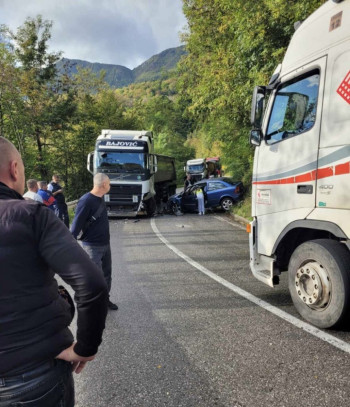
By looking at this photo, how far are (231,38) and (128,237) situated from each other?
8.70m

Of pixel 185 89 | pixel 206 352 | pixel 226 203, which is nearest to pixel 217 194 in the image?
pixel 226 203

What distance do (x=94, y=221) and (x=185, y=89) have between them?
56.2 feet

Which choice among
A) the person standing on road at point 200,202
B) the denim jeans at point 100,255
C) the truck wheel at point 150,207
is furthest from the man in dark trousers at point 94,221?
the person standing on road at point 200,202

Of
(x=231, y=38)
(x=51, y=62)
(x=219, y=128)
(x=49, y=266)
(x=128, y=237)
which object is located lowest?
(x=128, y=237)

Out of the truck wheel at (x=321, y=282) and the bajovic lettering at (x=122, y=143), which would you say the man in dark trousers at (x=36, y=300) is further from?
the bajovic lettering at (x=122, y=143)

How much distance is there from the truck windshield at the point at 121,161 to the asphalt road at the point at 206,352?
30.4ft

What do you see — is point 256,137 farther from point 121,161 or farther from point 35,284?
point 121,161

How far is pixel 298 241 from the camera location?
15.0 ft

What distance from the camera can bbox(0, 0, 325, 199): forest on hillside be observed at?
29.9 feet

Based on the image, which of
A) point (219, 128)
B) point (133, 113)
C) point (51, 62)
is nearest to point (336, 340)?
point (219, 128)

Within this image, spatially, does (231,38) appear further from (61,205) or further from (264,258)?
(264,258)

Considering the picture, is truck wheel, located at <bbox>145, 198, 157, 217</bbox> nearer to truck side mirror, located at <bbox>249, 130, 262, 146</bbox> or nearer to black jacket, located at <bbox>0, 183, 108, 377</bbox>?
truck side mirror, located at <bbox>249, 130, 262, 146</bbox>

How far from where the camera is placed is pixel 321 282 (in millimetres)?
3807

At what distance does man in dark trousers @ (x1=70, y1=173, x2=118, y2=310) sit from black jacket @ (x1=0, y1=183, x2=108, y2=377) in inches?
122
